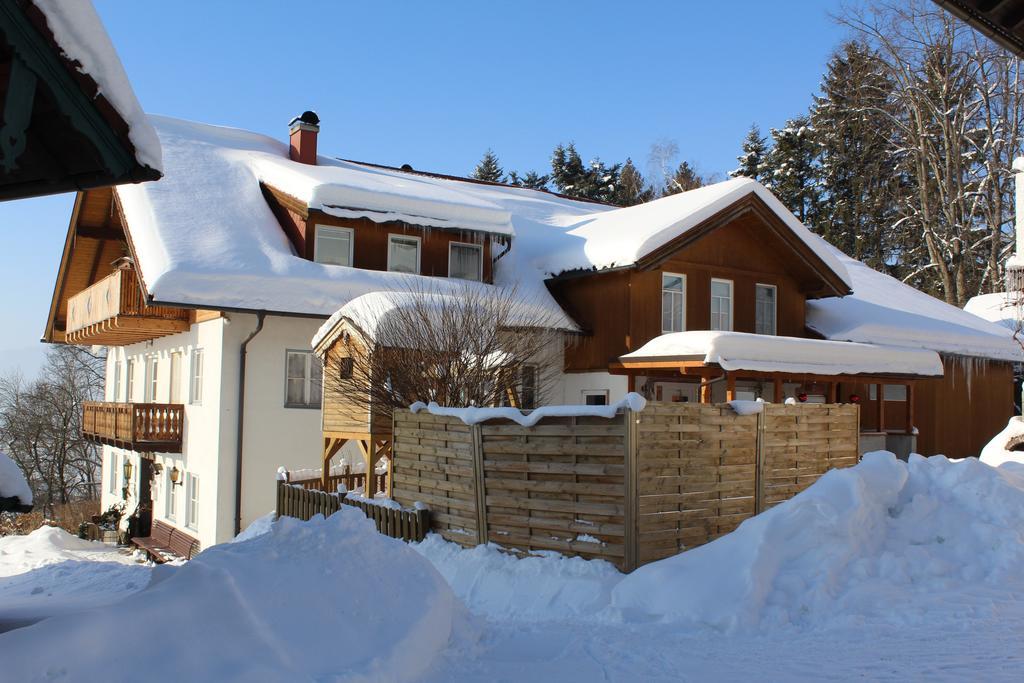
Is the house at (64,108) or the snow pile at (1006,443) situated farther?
the snow pile at (1006,443)

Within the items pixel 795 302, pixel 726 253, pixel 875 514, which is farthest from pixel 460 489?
pixel 795 302

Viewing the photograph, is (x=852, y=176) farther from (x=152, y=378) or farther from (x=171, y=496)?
(x=171, y=496)

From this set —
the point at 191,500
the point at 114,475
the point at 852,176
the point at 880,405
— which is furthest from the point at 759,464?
the point at 852,176

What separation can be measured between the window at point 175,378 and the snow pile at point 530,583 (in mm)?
13755

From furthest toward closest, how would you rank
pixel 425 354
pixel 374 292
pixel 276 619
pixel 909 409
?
1. pixel 909 409
2. pixel 374 292
3. pixel 425 354
4. pixel 276 619

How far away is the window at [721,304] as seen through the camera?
22297 mm

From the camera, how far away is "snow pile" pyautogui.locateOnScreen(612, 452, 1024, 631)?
766cm

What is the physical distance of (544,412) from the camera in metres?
9.46

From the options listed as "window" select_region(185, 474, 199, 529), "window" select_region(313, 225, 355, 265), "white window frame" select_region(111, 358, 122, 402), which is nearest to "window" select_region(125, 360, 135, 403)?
"white window frame" select_region(111, 358, 122, 402)

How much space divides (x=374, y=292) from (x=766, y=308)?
1196 centimetres

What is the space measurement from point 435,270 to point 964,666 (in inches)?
648

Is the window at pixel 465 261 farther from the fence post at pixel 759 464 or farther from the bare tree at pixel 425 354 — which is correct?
the fence post at pixel 759 464

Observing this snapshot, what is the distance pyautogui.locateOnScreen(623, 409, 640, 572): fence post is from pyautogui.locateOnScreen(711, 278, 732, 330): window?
13.9 meters

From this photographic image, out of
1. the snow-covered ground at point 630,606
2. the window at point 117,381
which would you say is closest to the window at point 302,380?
the snow-covered ground at point 630,606
